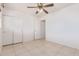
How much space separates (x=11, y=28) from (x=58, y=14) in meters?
3.07

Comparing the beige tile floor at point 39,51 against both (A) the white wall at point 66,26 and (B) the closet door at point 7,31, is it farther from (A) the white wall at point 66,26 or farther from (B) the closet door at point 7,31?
(B) the closet door at point 7,31

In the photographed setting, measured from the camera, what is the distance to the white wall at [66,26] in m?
4.29

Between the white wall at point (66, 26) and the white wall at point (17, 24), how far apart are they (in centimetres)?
161

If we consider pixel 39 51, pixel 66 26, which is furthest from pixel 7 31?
pixel 66 26

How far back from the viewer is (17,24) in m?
5.64

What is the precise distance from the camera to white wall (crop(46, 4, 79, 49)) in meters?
4.29

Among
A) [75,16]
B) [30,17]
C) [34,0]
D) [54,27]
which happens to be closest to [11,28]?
[30,17]

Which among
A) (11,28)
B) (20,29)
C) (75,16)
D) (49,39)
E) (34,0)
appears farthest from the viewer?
(49,39)

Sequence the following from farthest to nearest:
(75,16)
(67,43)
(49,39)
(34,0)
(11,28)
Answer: (49,39)
(11,28)
(67,43)
(75,16)
(34,0)

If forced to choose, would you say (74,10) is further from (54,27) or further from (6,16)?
(6,16)

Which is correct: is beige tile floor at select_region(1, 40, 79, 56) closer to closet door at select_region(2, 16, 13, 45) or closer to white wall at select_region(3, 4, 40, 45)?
closet door at select_region(2, 16, 13, 45)

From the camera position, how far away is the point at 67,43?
482cm

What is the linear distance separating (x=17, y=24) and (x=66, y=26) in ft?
10.0

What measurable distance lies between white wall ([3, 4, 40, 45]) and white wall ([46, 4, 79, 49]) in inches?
63.5
